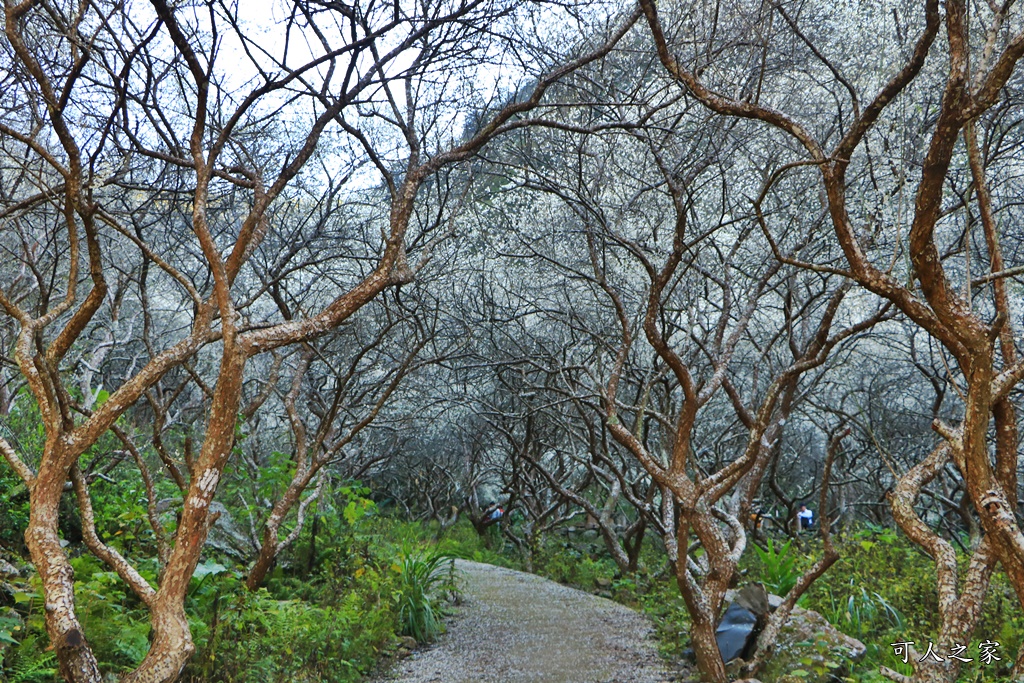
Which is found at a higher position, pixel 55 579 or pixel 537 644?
pixel 55 579

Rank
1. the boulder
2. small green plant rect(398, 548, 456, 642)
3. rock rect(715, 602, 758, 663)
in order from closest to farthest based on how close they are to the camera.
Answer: the boulder < rock rect(715, 602, 758, 663) < small green plant rect(398, 548, 456, 642)

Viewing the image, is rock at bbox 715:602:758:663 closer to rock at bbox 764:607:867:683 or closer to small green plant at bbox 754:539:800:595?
rock at bbox 764:607:867:683

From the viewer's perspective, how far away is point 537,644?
25.7 ft

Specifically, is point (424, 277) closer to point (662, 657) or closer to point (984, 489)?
point (662, 657)

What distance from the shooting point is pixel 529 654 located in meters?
7.43

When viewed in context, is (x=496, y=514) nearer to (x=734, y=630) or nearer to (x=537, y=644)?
(x=537, y=644)

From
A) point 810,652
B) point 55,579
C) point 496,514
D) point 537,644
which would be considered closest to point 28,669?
point 55,579

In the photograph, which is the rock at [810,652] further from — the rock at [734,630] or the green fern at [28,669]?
the green fern at [28,669]

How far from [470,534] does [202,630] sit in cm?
1228

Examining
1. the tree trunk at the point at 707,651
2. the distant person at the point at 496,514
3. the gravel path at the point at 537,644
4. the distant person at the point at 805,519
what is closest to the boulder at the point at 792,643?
the tree trunk at the point at 707,651

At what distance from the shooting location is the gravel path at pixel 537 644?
673cm

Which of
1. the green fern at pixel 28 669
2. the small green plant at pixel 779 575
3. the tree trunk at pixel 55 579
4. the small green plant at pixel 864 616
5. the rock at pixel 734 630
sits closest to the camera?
the tree trunk at pixel 55 579

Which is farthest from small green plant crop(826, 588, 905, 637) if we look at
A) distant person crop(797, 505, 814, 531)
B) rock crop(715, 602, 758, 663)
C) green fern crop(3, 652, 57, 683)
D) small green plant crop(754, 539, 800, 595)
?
distant person crop(797, 505, 814, 531)

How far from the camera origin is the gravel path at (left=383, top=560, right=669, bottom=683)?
6727 mm
